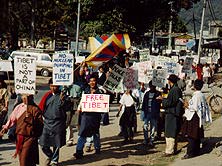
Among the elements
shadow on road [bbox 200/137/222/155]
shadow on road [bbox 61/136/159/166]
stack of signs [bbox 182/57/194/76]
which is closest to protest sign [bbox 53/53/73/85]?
shadow on road [bbox 61/136/159/166]

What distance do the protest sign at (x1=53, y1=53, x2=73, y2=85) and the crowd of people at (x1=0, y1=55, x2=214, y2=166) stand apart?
206 millimetres

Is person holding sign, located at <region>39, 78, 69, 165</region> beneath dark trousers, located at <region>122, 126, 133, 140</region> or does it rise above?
above

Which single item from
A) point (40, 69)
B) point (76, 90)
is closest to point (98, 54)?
point (76, 90)

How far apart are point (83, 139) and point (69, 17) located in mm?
31814

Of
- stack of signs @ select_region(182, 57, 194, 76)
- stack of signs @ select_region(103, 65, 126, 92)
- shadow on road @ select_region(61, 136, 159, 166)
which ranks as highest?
stack of signs @ select_region(182, 57, 194, 76)

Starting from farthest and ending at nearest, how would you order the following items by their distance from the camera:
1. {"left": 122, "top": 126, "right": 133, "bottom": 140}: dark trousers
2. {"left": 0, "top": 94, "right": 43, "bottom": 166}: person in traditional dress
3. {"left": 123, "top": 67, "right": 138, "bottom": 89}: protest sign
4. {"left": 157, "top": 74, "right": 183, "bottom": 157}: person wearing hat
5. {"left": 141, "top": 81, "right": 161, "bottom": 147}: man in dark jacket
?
1. {"left": 123, "top": 67, "right": 138, "bottom": 89}: protest sign
2. {"left": 122, "top": 126, "right": 133, "bottom": 140}: dark trousers
3. {"left": 141, "top": 81, "right": 161, "bottom": 147}: man in dark jacket
4. {"left": 157, "top": 74, "right": 183, "bottom": 157}: person wearing hat
5. {"left": 0, "top": 94, "right": 43, "bottom": 166}: person in traditional dress

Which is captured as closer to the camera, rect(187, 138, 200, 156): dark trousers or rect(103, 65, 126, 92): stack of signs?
rect(187, 138, 200, 156): dark trousers

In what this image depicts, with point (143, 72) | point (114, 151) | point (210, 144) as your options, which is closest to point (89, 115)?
point (114, 151)

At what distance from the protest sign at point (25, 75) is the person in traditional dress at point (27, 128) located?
12.0 inches

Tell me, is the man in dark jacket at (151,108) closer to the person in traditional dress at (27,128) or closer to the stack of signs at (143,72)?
the stack of signs at (143,72)

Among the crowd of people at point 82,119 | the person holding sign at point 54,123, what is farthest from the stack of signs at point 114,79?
the person holding sign at point 54,123

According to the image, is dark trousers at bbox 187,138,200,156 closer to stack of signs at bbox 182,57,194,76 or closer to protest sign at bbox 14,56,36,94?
protest sign at bbox 14,56,36,94

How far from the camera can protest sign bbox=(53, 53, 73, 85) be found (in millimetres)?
10588

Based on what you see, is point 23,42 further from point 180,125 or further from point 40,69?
point 180,125
